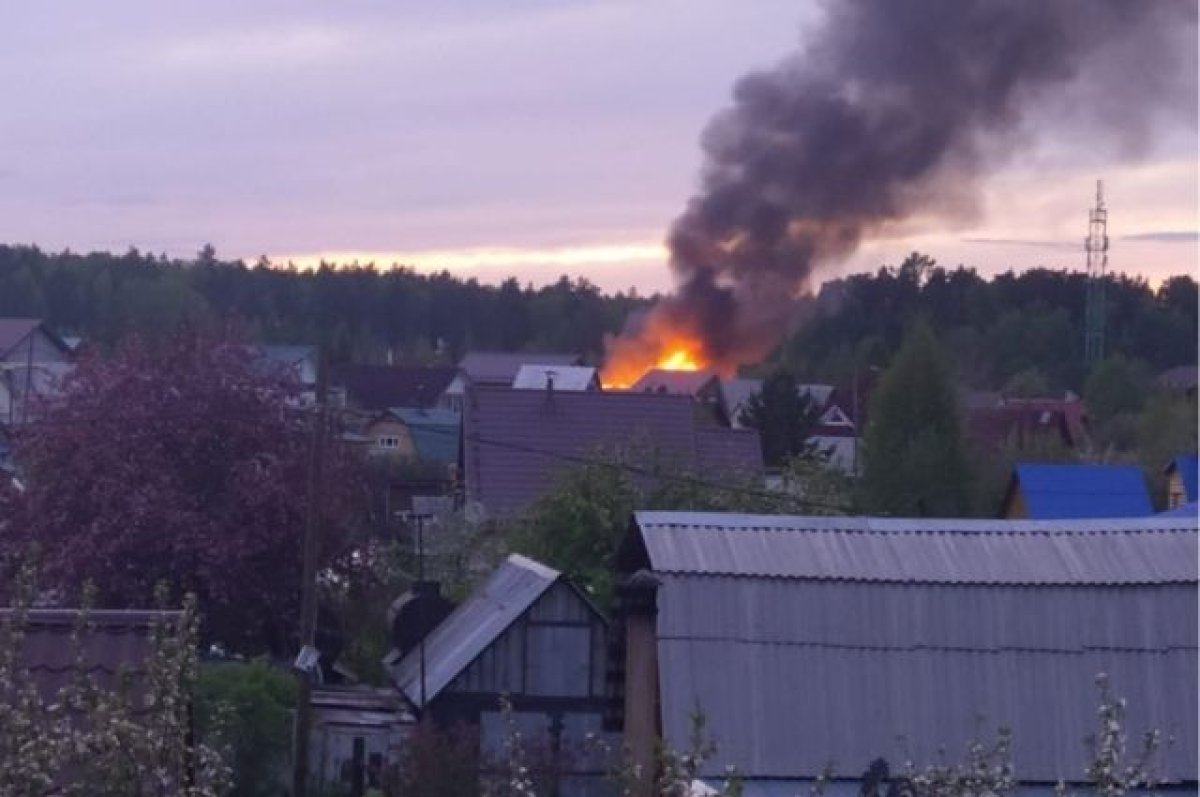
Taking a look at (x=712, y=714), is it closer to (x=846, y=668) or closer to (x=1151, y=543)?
(x=846, y=668)

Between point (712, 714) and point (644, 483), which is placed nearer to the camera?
point (712, 714)

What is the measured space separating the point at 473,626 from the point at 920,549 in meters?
7.61

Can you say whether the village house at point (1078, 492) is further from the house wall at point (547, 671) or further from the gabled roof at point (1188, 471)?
the house wall at point (547, 671)

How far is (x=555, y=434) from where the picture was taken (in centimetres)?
3372

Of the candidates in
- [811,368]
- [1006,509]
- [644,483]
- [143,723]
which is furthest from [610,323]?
[143,723]

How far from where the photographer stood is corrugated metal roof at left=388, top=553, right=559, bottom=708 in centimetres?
1966

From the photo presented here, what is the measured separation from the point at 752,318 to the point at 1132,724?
2588 centimetres

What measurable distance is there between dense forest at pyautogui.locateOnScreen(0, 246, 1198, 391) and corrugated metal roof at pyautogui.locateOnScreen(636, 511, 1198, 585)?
45793 millimetres

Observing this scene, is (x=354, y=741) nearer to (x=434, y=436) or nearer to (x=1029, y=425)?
(x=434, y=436)

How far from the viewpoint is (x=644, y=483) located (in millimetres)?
27391

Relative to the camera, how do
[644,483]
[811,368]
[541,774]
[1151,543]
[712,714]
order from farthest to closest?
[811,368]
[644,483]
[541,774]
[1151,543]
[712,714]

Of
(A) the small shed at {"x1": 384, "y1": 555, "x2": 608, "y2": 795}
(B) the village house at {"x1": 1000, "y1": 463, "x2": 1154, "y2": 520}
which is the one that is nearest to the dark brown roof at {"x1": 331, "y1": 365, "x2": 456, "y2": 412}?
(B) the village house at {"x1": 1000, "y1": 463, "x2": 1154, "y2": 520}

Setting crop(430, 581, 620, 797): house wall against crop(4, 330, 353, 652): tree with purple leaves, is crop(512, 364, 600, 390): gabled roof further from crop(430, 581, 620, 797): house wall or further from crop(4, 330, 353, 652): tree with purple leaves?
crop(430, 581, 620, 797): house wall

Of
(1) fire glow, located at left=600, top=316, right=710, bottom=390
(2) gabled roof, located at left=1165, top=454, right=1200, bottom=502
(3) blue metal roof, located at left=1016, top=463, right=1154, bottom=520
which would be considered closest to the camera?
(3) blue metal roof, located at left=1016, top=463, right=1154, bottom=520
